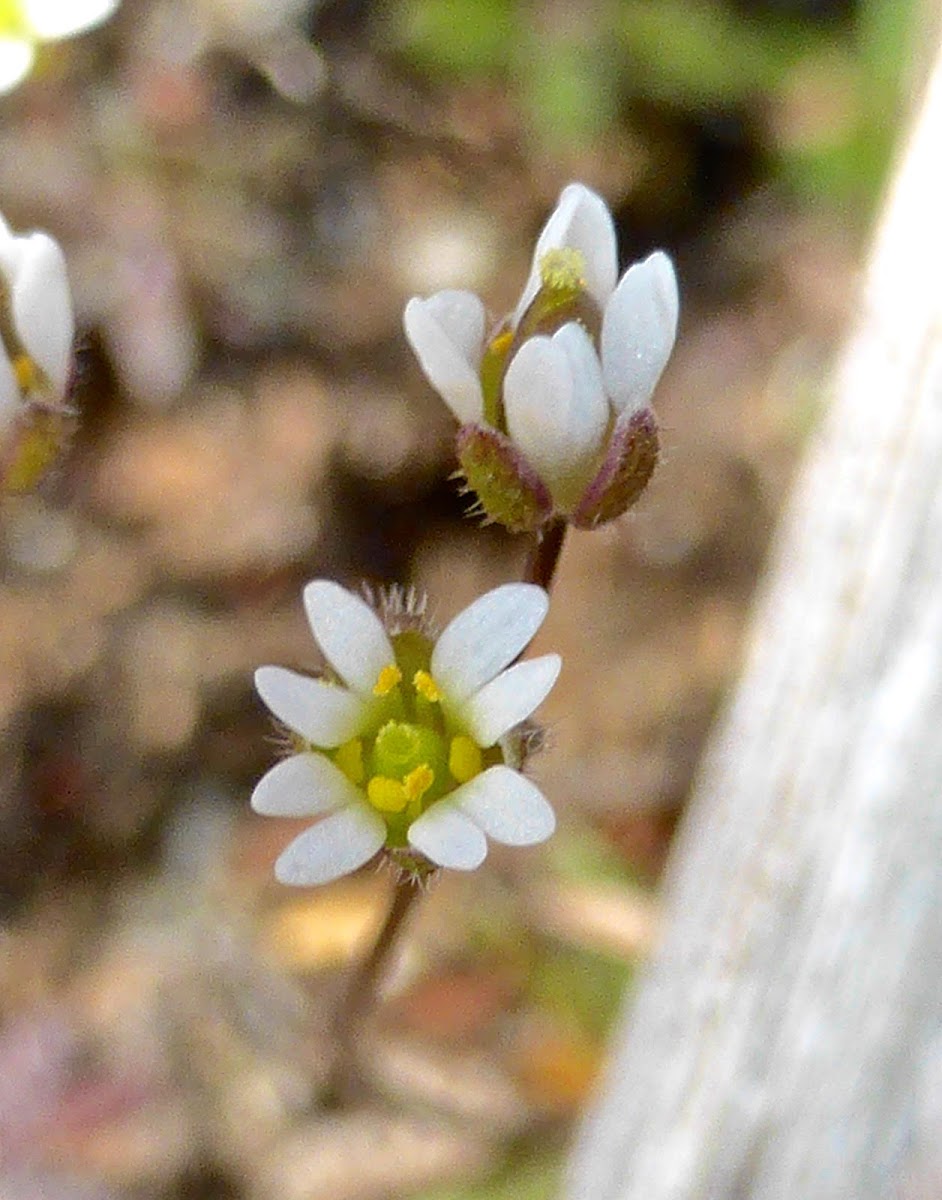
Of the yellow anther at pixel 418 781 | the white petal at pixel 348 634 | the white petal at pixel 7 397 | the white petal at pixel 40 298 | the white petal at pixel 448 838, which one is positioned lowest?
the white petal at pixel 448 838

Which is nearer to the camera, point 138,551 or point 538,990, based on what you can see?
point 538,990

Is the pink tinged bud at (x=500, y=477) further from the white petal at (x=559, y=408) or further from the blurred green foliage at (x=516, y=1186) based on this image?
the blurred green foliage at (x=516, y=1186)

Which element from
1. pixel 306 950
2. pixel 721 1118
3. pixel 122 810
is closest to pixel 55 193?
pixel 122 810

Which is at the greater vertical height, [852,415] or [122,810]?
[852,415]

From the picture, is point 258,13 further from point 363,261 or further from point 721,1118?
point 721,1118

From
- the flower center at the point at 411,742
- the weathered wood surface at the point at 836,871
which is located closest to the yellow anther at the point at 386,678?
the flower center at the point at 411,742

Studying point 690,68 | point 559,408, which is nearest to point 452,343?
point 559,408

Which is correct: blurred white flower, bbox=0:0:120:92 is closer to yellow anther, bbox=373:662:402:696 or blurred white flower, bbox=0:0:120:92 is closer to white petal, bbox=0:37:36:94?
white petal, bbox=0:37:36:94
